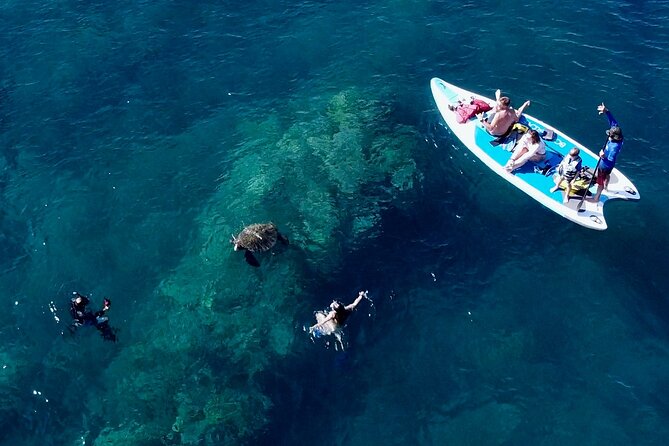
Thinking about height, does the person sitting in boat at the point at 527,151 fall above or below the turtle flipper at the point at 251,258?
above

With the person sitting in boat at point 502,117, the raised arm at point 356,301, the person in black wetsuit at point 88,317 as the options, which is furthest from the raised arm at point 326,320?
the person sitting in boat at point 502,117

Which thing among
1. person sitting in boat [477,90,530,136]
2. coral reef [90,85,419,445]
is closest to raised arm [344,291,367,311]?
coral reef [90,85,419,445]

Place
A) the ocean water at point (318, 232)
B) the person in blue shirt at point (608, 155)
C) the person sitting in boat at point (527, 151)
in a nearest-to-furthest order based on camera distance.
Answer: the ocean water at point (318, 232) < the person in blue shirt at point (608, 155) < the person sitting in boat at point (527, 151)

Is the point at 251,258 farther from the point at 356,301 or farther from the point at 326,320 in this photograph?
the point at 356,301

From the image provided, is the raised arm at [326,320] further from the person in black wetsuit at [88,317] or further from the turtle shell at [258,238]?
the person in black wetsuit at [88,317]

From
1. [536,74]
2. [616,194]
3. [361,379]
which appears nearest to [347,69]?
[536,74]

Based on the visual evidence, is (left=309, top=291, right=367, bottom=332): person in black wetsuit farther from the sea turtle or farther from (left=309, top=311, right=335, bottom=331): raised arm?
the sea turtle
